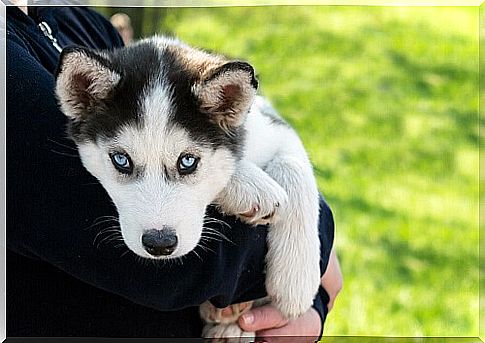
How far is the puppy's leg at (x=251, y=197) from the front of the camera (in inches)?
58.1

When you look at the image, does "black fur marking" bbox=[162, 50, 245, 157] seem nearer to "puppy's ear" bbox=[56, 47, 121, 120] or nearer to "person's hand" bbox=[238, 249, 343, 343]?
"puppy's ear" bbox=[56, 47, 121, 120]

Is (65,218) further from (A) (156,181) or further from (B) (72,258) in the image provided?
(A) (156,181)

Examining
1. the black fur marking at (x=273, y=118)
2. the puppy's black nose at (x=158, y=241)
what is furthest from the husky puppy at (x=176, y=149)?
the black fur marking at (x=273, y=118)

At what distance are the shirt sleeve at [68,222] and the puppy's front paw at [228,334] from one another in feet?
0.56

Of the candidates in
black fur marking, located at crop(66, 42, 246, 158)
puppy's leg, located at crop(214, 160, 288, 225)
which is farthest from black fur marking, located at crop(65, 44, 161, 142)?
puppy's leg, located at crop(214, 160, 288, 225)

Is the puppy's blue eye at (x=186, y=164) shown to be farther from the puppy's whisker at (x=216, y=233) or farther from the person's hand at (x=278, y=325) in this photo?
the person's hand at (x=278, y=325)

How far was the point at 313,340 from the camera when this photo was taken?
1.75 m

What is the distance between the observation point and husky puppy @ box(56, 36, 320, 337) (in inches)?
53.4

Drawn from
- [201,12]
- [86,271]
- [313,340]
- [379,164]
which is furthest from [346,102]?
[86,271]

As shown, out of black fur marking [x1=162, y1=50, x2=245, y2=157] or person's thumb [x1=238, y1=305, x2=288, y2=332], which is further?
person's thumb [x1=238, y1=305, x2=288, y2=332]

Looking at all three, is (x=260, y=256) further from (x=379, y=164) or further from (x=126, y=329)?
(x=379, y=164)

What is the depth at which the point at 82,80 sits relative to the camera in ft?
4.64

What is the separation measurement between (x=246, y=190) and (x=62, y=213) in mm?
324

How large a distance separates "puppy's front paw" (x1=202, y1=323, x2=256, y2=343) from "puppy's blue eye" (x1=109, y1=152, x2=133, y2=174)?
0.42 meters
